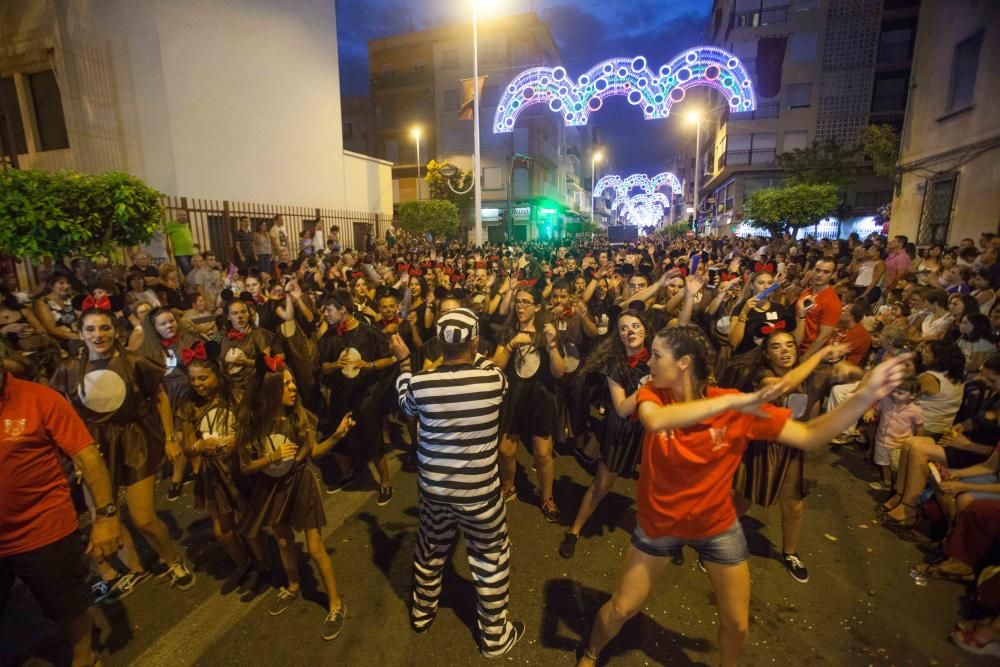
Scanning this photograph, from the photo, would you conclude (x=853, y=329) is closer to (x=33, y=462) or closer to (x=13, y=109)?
(x=33, y=462)

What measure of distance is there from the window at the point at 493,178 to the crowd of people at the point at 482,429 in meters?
36.0

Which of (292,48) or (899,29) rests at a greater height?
(899,29)

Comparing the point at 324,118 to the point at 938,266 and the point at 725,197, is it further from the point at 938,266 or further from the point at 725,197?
the point at 725,197

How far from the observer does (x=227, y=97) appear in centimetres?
1507

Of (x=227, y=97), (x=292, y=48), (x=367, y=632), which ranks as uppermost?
(x=292, y=48)

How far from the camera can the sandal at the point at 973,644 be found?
3.05 m

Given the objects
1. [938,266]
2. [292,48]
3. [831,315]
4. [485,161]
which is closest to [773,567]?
[831,315]

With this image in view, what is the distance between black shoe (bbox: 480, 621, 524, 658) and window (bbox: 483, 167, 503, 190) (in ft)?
131

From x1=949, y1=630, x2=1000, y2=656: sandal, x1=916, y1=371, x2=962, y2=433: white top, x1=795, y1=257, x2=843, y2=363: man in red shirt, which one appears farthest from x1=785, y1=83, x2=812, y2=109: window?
x1=949, y1=630, x2=1000, y2=656: sandal

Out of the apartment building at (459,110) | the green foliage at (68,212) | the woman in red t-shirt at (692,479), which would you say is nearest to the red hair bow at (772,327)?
the woman in red t-shirt at (692,479)

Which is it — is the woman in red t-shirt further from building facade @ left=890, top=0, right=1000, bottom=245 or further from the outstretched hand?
building facade @ left=890, top=0, right=1000, bottom=245

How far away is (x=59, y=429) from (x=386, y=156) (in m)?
45.2

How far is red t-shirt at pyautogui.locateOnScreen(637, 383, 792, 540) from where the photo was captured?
2.48 m

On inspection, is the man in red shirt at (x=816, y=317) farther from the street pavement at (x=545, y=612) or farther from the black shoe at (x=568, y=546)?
the black shoe at (x=568, y=546)
